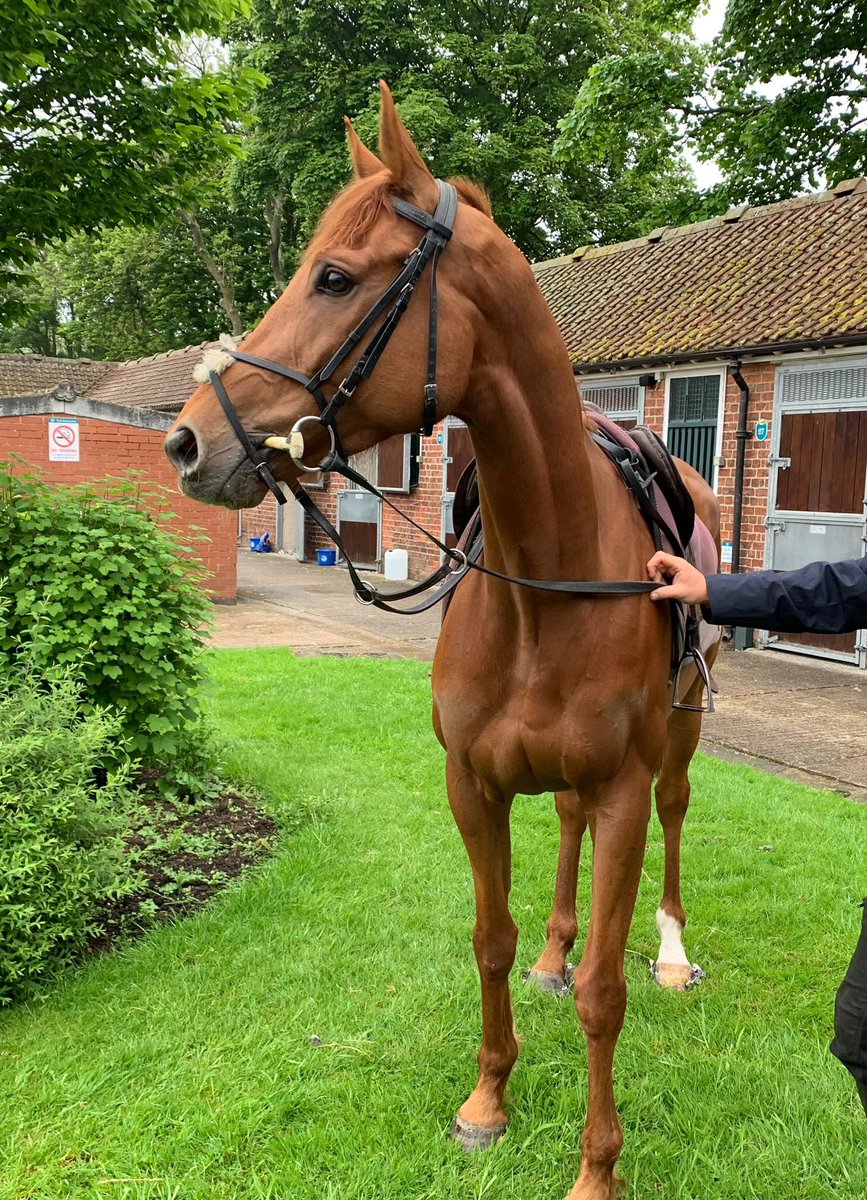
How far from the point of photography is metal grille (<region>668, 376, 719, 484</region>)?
10844mm

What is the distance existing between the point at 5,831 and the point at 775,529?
355 inches

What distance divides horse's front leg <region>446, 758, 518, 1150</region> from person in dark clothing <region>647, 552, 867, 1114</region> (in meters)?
0.85

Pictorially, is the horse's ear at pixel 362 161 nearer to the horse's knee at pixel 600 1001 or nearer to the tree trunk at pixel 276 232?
the horse's knee at pixel 600 1001

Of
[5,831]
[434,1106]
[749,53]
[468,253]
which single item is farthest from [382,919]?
[749,53]

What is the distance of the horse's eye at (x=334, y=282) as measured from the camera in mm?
1881

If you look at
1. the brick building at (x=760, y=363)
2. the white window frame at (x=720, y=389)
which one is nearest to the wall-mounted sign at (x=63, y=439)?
the brick building at (x=760, y=363)

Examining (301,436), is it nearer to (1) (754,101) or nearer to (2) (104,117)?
(2) (104,117)

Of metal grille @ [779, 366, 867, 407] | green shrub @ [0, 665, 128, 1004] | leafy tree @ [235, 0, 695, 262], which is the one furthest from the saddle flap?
leafy tree @ [235, 0, 695, 262]

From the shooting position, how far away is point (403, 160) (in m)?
1.90

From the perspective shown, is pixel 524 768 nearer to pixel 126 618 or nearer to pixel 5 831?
pixel 5 831

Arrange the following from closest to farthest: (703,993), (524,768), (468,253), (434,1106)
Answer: (468,253) → (524,768) → (434,1106) → (703,993)

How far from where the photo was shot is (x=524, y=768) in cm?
236

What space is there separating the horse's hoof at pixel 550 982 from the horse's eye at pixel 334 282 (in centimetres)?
266

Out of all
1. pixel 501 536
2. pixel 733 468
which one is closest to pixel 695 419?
pixel 733 468
